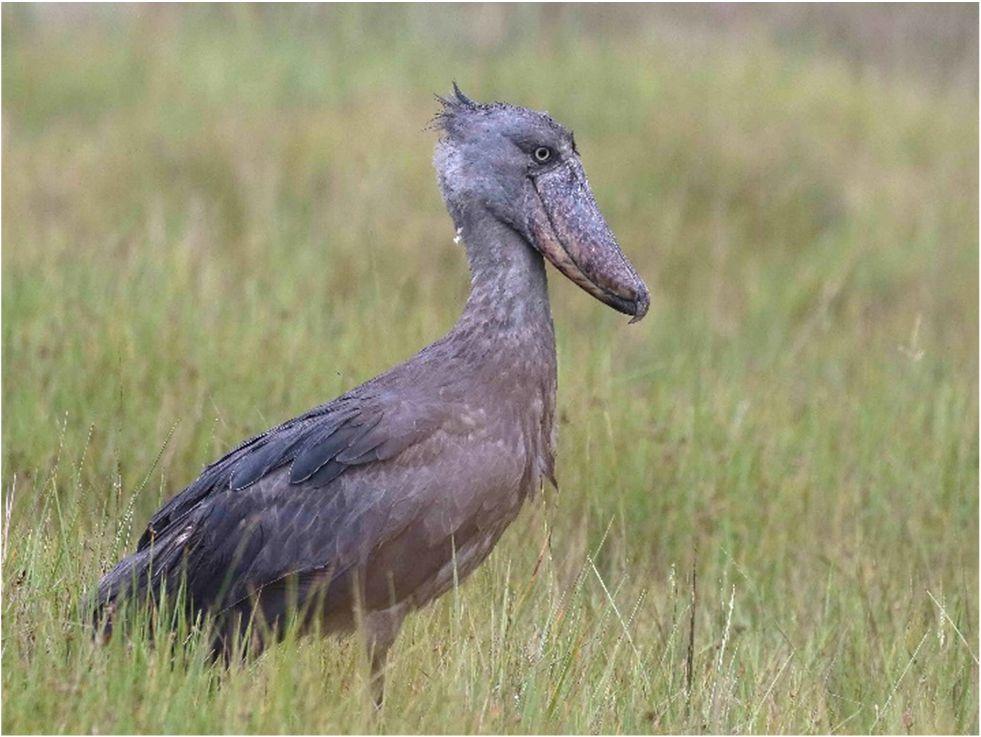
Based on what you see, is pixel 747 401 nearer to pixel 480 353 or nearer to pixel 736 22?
pixel 480 353

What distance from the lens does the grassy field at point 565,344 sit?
400 centimetres

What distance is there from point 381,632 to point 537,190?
43.1 inches

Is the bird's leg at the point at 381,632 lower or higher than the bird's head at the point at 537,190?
lower

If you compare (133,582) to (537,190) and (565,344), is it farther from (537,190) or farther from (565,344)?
(565,344)

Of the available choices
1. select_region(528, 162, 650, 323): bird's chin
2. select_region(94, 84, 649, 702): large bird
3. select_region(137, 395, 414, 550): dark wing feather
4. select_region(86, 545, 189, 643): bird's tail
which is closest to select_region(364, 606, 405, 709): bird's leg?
select_region(94, 84, 649, 702): large bird

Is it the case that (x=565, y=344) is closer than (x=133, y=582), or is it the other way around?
(x=133, y=582)

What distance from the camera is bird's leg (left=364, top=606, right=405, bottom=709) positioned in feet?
13.3

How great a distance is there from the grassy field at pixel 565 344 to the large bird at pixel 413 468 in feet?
0.46

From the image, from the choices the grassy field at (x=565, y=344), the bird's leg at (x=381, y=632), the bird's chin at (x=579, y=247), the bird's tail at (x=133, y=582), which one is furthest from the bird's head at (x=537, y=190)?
the bird's tail at (x=133, y=582)

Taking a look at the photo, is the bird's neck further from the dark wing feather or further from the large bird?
the dark wing feather

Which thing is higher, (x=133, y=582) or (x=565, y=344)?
(x=133, y=582)

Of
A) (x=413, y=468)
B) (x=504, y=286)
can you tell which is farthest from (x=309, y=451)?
(x=504, y=286)

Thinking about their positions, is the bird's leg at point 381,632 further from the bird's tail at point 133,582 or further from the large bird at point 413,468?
the bird's tail at point 133,582

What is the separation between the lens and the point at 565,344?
677 centimetres
